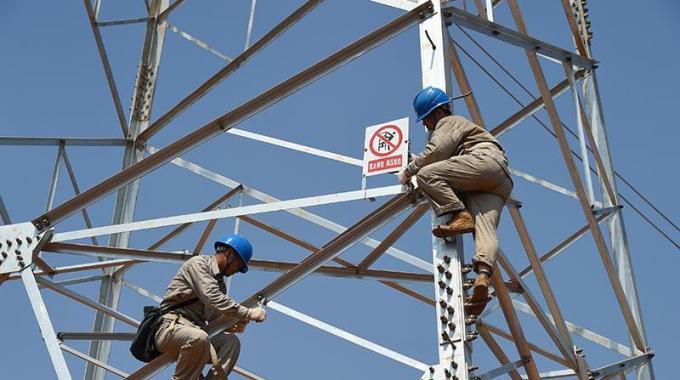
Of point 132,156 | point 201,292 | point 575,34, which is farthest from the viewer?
point 132,156

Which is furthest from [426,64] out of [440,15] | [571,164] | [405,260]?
[405,260]

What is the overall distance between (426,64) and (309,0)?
134 inches

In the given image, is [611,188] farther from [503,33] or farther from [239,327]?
[239,327]

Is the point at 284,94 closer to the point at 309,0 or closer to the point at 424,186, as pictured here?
the point at 424,186

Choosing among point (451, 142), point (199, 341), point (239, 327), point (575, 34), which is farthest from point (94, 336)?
point (575, 34)

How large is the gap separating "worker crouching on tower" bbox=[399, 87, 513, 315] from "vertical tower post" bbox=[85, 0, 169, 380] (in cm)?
682

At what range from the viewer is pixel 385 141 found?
10.4 m

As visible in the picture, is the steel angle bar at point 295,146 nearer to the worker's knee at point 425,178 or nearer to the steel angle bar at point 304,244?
the steel angle bar at point 304,244

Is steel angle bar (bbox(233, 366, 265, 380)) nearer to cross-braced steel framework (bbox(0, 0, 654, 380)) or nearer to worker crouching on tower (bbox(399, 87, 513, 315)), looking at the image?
cross-braced steel framework (bbox(0, 0, 654, 380))

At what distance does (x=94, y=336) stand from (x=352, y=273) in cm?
308

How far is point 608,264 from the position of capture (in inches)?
517

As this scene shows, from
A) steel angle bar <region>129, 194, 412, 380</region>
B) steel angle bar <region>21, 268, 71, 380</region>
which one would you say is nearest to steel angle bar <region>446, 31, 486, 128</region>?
steel angle bar <region>129, 194, 412, 380</region>

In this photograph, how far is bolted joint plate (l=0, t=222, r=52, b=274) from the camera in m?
12.0

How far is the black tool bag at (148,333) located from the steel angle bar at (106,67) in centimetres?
590
